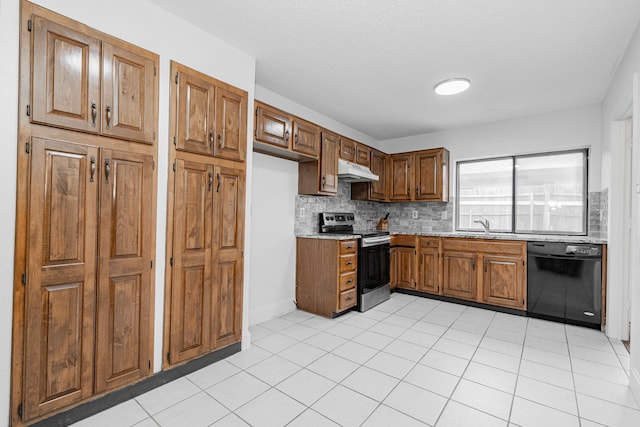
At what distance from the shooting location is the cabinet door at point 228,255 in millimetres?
2371

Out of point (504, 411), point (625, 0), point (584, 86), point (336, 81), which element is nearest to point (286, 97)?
point (336, 81)

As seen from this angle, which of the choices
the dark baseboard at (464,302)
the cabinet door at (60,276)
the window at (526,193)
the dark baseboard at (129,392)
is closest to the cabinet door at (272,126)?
the cabinet door at (60,276)

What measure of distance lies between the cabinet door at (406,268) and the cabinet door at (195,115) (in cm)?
329

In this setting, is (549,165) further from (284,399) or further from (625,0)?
(284,399)

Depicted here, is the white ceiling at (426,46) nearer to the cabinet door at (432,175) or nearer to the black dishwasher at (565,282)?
the cabinet door at (432,175)

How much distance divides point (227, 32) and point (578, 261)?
413 centimetres

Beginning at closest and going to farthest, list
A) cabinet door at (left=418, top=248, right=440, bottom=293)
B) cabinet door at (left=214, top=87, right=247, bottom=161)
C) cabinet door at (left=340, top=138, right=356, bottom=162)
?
cabinet door at (left=214, top=87, right=247, bottom=161) < cabinet door at (left=340, top=138, right=356, bottom=162) < cabinet door at (left=418, top=248, right=440, bottom=293)

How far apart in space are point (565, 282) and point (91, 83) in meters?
4.61

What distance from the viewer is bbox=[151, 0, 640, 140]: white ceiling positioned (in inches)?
A: 79.6

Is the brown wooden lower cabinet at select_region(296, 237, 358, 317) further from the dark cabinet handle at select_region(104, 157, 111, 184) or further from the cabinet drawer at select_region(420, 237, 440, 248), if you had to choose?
the dark cabinet handle at select_region(104, 157, 111, 184)

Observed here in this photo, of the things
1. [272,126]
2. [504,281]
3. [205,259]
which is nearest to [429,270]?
[504,281]

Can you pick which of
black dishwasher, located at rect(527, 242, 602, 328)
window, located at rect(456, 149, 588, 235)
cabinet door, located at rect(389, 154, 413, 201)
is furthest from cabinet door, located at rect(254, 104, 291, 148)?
black dishwasher, located at rect(527, 242, 602, 328)

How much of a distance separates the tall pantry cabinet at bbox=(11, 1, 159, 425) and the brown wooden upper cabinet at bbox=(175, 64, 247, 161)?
194mm

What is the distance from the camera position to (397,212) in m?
5.37
